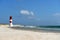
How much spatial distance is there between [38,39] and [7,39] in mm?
1430

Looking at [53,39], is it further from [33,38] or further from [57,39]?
[33,38]

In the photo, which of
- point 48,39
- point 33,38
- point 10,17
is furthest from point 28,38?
point 10,17

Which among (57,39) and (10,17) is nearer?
(57,39)

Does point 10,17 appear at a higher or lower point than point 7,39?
higher

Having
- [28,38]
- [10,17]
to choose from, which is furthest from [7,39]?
[10,17]

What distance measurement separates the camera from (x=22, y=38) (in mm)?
7340

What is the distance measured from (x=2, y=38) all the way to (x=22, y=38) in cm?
91

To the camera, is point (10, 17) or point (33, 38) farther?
point (10, 17)

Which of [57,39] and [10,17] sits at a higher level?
[10,17]

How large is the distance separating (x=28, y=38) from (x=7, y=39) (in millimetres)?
975

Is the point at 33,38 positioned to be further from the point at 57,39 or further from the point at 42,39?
the point at 57,39

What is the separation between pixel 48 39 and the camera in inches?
294

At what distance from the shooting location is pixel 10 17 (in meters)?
20.0

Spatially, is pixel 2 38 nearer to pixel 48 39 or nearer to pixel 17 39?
pixel 17 39
